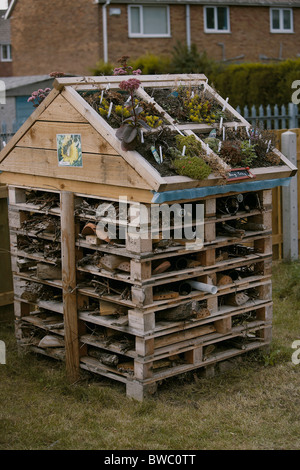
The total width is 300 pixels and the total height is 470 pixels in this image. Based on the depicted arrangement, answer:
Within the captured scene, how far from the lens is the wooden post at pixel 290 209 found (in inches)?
366

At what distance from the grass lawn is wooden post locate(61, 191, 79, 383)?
17 centimetres

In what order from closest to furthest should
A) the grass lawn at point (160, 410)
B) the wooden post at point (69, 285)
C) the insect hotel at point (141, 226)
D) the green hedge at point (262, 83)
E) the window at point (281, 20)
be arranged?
the grass lawn at point (160, 410), the insect hotel at point (141, 226), the wooden post at point (69, 285), the green hedge at point (262, 83), the window at point (281, 20)

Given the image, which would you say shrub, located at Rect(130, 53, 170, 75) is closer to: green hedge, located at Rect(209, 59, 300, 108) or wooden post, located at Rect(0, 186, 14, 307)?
green hedge, located at Rect(209, 59, 300, 108)

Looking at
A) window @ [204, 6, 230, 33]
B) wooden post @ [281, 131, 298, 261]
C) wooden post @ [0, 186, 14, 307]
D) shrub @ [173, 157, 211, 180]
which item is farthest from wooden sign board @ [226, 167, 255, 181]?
window @ [204, 6, 230, 33]

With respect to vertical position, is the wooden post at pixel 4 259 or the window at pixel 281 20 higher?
the window at pixel 281 20

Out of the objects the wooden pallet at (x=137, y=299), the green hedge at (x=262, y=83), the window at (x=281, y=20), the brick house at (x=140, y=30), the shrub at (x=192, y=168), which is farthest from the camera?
the window at (x=281, y=20)

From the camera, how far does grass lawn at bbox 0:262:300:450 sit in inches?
178

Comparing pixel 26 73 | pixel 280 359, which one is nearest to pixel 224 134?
pixel 280 359

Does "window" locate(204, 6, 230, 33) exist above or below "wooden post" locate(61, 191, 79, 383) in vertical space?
above

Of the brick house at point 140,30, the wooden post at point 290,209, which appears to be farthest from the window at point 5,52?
the wooden post at point 290,209

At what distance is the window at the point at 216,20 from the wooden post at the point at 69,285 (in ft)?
76.0

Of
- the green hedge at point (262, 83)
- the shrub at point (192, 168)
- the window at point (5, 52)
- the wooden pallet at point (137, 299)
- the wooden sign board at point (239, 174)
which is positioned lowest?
the wooden pallet at point (137, 299)

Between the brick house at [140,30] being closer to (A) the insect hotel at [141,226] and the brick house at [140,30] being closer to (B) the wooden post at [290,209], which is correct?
(B) the wooden post at [290,209]
